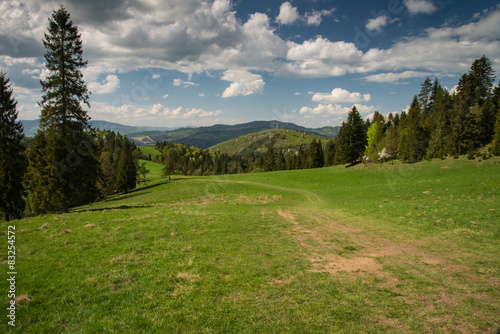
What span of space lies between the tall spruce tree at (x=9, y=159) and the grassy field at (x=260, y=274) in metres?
15.6

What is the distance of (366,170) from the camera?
52031mm

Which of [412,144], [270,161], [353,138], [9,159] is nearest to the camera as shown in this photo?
[9,159]

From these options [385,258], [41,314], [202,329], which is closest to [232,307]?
[202,329]

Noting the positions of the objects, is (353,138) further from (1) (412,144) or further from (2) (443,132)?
(2) (443,132)

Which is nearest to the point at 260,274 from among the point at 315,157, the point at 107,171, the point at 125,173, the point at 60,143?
the point at 60,143

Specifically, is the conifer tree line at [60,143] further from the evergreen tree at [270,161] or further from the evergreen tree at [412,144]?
the evergreen tree at [270,161]

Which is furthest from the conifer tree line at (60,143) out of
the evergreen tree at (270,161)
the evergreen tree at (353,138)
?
the evergreen tree at (270,161)

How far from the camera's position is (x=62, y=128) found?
912 inches

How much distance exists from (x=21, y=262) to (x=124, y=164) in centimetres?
6079

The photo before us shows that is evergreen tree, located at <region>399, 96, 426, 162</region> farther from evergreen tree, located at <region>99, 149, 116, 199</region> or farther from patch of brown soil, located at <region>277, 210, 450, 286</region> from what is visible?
evergreen tree, located at <region>99, 149, 116, 199</region>

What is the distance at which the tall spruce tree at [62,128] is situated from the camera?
874 inches

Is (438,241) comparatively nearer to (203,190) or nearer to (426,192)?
(426,192)

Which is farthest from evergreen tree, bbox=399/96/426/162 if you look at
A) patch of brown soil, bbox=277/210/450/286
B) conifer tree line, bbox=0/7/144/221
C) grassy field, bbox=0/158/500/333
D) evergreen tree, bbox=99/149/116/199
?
evergreen tree, bbox=99/149/116/199

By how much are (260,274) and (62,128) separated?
26.6 m
